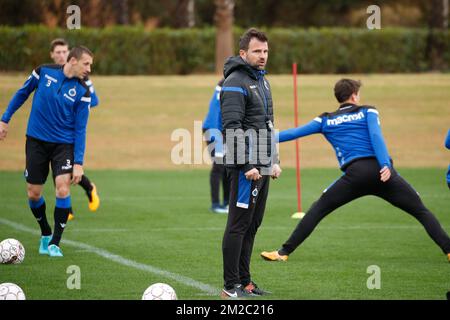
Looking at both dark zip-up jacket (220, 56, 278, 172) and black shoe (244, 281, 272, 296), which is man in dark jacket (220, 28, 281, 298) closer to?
dark zip-up jacket (220, 56, 278, 172)

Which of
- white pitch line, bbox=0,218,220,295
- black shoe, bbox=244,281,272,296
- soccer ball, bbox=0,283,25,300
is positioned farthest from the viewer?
white pitch line, bbox=0,218,220,295

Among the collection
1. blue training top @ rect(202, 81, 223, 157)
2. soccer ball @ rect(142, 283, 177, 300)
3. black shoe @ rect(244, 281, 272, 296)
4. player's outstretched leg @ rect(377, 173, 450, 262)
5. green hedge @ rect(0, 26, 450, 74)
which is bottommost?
black shoe @ rect(244, 281, 272, 296)

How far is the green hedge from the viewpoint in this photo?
32.7 meters

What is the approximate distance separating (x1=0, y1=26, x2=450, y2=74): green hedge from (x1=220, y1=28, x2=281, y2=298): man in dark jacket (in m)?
25.0

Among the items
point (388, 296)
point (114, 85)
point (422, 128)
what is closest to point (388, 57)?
point (422, 128)

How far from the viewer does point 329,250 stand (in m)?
11.4

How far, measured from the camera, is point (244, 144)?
26.5 ft

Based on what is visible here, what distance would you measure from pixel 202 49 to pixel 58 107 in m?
24.5

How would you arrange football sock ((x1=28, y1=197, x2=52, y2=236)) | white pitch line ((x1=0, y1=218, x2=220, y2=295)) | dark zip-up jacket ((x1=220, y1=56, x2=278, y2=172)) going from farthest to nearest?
football sock ((x1=28, y1=197, x2=52, y2=236)) → white pitch line ((x1=0, y1=218, x2=220, y2=295)) → dark zip-up jacket ((x1=220, y1=56, x2=278, y2=172))

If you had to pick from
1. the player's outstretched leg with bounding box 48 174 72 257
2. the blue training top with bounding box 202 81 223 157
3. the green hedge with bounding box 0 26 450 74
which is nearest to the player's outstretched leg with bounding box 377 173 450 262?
the player's outstretched leg with bounding box 48 174 72 257

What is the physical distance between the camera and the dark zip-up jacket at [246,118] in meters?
8.03

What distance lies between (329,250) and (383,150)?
205 cm

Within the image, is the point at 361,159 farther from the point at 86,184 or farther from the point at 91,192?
the point at 91,192
